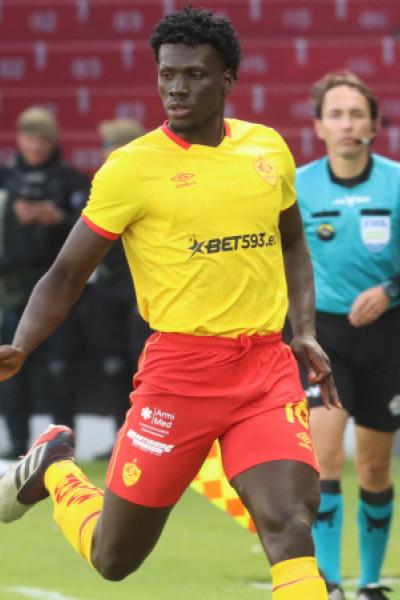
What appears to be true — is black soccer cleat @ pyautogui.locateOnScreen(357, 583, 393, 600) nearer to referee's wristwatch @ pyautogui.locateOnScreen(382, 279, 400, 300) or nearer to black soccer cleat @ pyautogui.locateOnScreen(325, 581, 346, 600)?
black soccer cleat @ pyautogui.locateOnScreen(325, 581, 346, 600)

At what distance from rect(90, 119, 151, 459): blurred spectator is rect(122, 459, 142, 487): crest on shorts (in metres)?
5.72

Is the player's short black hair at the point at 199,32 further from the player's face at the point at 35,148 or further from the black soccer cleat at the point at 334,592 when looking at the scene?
the player's face at the point at 35,148

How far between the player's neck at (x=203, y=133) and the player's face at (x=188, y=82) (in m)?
0.02

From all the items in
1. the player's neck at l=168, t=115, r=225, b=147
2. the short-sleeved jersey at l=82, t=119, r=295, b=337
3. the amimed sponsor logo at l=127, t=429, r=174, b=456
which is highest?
the player's neck at l=168, t=115, r=225, b=147

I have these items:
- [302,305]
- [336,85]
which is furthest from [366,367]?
[302,305]

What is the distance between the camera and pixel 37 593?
731cm

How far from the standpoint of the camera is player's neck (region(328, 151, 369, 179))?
7.21m

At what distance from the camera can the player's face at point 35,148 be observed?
1131cm

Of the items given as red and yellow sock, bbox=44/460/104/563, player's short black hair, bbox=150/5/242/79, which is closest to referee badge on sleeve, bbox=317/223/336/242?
red and yellow sock, bbox=44/460/104/563

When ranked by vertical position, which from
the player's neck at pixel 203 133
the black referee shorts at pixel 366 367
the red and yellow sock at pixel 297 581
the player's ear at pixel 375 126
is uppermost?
the player's neck at pixel 203 133

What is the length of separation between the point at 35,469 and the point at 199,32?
6.10 ft

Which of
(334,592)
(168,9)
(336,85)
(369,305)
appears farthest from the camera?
(168,9)

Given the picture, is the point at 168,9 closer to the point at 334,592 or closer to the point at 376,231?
the point at 376,231

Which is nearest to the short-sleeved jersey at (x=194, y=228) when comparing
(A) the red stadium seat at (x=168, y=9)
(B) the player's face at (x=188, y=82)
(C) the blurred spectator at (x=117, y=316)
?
(B) the player's face at (x=188, y=82)
